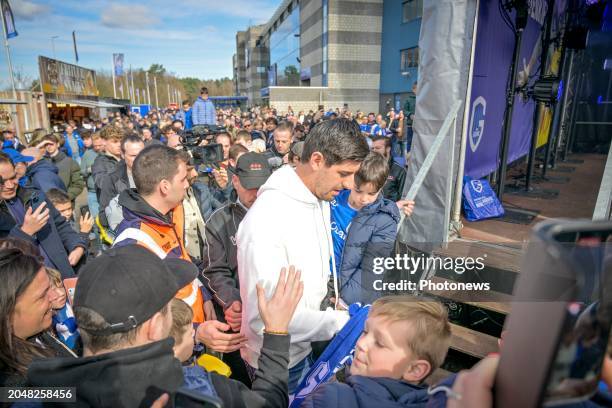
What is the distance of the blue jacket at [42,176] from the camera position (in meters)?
4.79

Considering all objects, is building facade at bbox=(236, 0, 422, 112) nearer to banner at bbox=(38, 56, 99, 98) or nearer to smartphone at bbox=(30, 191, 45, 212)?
banner at bbox=(38, 56, 99, 98)

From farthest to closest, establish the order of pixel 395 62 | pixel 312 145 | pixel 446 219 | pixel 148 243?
pixel 395 62
pixel 446 219
pixel 148 243
pixel 312 145

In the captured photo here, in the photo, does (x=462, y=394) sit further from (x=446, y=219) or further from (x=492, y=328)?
(x=446, y=219)

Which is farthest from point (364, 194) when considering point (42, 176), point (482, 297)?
point (42, 176)

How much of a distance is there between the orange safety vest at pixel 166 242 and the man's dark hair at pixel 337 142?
1.16 meters

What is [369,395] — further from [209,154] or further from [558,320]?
[209,154]

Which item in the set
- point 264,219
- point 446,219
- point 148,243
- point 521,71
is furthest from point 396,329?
point 521,71

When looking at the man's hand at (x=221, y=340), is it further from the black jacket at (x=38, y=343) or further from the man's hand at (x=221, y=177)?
the man's hand at (x=221, y=177)

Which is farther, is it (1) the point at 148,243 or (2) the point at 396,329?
(1) the point at 148,243

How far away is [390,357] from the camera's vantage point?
1412mm

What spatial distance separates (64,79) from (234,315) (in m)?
35.0

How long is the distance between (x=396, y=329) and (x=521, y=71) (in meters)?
7.29

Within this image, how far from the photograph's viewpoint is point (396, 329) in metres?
1.44

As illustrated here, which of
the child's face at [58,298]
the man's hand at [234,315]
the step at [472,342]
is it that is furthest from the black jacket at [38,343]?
the step at [472,342]
